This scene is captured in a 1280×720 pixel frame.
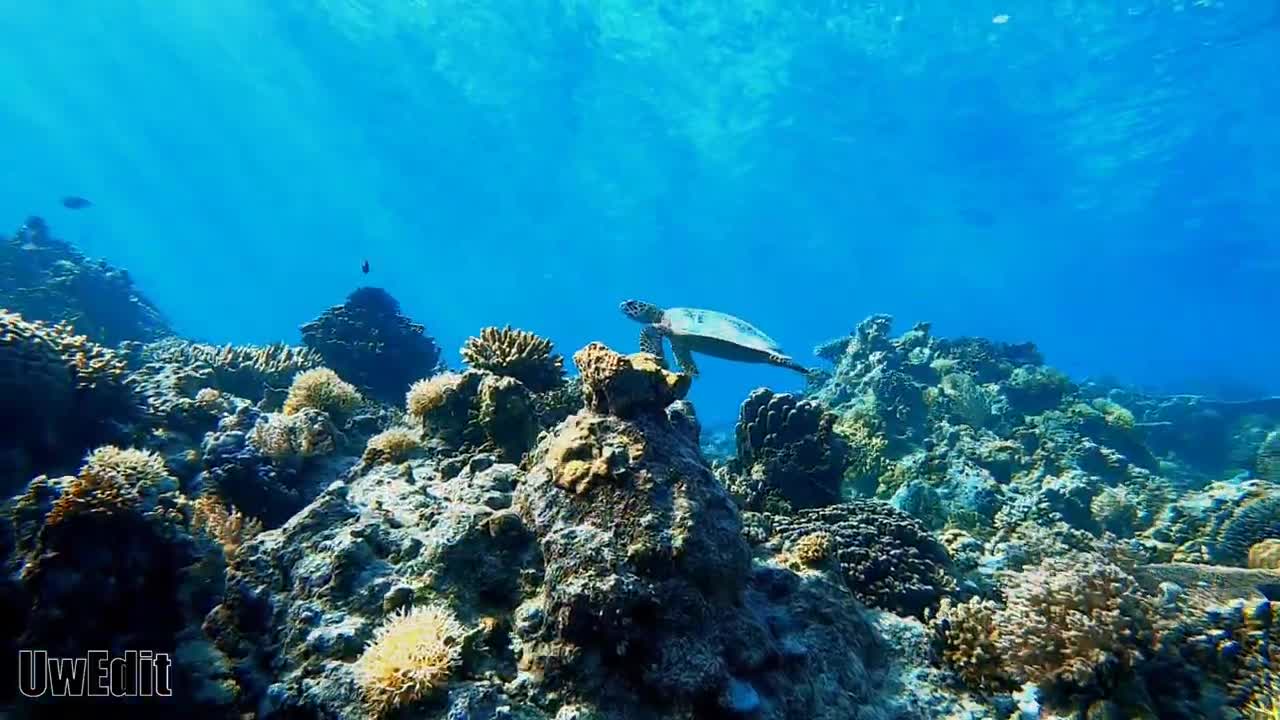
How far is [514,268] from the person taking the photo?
125m

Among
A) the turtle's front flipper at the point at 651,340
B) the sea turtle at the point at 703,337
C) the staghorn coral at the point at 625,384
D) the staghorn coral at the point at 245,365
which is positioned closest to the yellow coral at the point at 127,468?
the staghorn coral at the point at 625,384

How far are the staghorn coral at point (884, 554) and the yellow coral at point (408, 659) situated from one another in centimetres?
314

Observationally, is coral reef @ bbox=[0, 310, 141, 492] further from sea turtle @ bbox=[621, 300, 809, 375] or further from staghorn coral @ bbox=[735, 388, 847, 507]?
staghorn coral @ bbox=[735, 388, 847, 507]

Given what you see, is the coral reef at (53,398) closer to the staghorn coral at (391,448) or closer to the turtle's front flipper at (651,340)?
the staghorn coral at (391,448)

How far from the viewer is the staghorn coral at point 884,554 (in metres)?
4.79

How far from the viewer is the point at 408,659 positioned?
8.94ft

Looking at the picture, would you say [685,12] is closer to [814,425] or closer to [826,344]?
[826,344]

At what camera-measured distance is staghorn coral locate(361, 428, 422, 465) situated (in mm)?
5474

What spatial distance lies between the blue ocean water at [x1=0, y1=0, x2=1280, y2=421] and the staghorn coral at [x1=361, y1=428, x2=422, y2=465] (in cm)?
3171

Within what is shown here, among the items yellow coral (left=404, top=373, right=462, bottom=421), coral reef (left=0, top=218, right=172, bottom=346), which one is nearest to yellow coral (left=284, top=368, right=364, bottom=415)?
yellow coral (left=404, top=373, right=462, bottom=421)

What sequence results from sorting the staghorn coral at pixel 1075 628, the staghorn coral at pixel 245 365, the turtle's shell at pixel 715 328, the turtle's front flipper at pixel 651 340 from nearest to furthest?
the staghorn coral at pixel 1075 628 < the turtle's shell at pixel 715 328 < the turtle's front flipper at pixel 651 340 < the staghorn coral at pixel 245 365

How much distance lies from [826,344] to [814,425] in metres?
12.0

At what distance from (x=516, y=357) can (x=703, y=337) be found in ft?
7.95

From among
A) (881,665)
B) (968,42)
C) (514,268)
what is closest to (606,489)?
(881,665)
